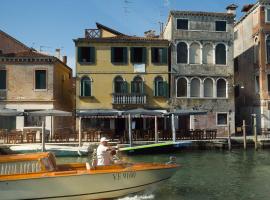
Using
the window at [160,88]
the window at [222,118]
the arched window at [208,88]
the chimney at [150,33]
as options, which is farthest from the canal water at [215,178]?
the chimney at [150,33]

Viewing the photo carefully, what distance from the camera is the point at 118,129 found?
107ft

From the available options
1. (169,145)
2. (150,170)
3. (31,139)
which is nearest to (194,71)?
(169,145)

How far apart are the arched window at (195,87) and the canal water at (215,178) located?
24.8 feet

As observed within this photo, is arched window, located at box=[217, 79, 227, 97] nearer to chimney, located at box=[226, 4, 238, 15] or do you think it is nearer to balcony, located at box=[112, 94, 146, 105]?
balcony, located at box=[112, 94, 146, 105]

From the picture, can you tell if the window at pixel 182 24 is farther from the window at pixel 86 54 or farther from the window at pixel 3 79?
the window at pixel 3 79

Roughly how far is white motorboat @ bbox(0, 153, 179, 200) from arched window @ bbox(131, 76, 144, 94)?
1963 centimetres

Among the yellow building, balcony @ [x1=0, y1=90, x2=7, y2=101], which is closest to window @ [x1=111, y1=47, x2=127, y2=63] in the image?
the yellow building

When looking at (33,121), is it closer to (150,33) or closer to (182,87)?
(182,87)

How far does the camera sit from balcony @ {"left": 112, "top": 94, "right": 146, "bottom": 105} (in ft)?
104

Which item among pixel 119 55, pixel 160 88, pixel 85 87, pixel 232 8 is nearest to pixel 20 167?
pixel 85 87

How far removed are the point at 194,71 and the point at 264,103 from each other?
247 inches

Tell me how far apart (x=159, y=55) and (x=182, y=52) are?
1.83 metres

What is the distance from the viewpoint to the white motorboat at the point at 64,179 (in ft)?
37.7

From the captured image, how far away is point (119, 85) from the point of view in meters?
32.3
